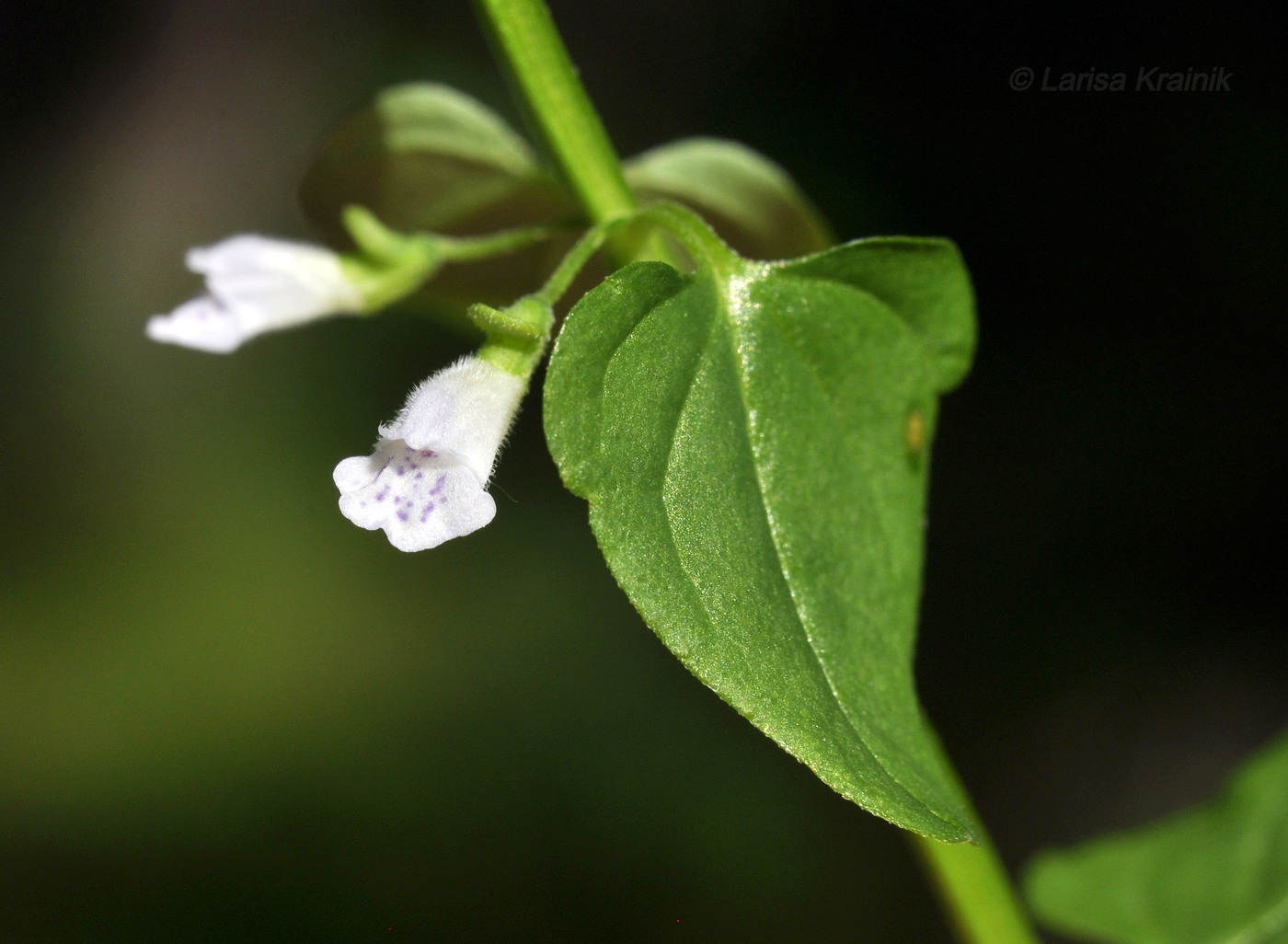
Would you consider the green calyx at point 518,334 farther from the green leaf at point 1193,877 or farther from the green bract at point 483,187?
the green leaf at point 1193,877

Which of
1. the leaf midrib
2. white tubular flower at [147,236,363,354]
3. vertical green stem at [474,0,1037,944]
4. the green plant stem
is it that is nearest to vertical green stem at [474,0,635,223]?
vertical green stem at [474,0,1037,944]

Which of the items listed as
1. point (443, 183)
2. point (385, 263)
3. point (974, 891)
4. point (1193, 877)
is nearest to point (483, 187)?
point (443, 183)

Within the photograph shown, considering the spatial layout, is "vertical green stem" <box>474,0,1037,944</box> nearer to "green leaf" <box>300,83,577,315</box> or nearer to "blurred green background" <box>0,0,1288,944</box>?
"green leaf" <box>300,83,577,315</box>

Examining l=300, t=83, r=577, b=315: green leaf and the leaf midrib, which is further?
l=300, t=83, r=577, b=315: green leaf

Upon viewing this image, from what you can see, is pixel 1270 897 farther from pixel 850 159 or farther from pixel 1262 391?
pixel 850 159

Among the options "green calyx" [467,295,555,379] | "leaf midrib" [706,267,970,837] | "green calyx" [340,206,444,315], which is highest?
"green calyx" [340,206,444,315]

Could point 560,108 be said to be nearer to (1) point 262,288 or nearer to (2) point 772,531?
(1) point 262,288
